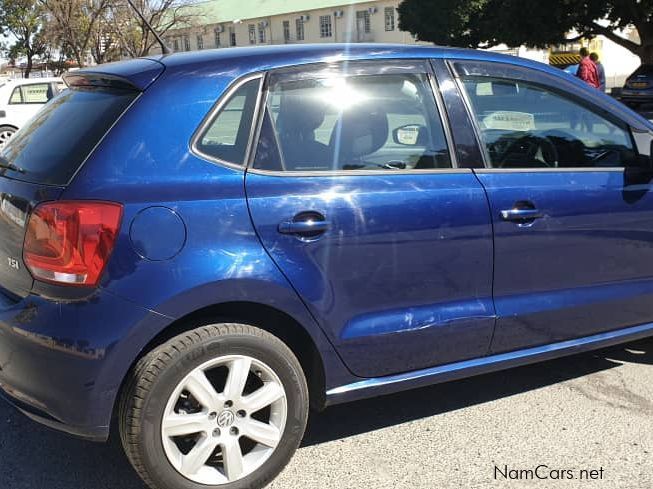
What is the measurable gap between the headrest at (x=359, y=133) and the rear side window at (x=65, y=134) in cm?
87

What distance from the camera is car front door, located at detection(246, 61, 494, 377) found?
9.11ft

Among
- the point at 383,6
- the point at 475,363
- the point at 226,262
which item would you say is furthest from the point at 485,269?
the point at 383,6

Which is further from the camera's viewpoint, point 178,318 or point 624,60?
point 624,60

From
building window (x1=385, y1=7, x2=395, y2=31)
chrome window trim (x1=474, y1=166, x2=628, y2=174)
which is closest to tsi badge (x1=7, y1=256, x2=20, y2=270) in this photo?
chrome window trim (x1=474, y1=166, x2=628, y2=174)

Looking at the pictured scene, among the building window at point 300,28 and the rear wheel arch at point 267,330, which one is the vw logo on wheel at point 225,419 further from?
the building window at point 300,28

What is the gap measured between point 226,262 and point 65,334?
0.62 m

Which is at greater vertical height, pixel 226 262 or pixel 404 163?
pixel 404 163

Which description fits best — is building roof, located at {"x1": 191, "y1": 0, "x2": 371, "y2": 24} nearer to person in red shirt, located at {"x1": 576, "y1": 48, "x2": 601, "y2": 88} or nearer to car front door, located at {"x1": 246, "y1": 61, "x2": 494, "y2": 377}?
person in red shirt, located at {"x1": 576, "y1": 48, "x2": 601, "y2": 88}

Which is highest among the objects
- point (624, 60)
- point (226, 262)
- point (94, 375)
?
point (226, 262)

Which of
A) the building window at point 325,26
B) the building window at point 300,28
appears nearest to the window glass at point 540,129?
the building window at point 325,26

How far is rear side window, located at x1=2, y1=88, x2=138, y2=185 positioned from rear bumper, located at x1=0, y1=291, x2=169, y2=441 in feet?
1.63

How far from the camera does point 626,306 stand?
3611 millimetres

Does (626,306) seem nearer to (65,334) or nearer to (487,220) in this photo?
(487,220)

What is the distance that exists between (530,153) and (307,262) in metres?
1.42
